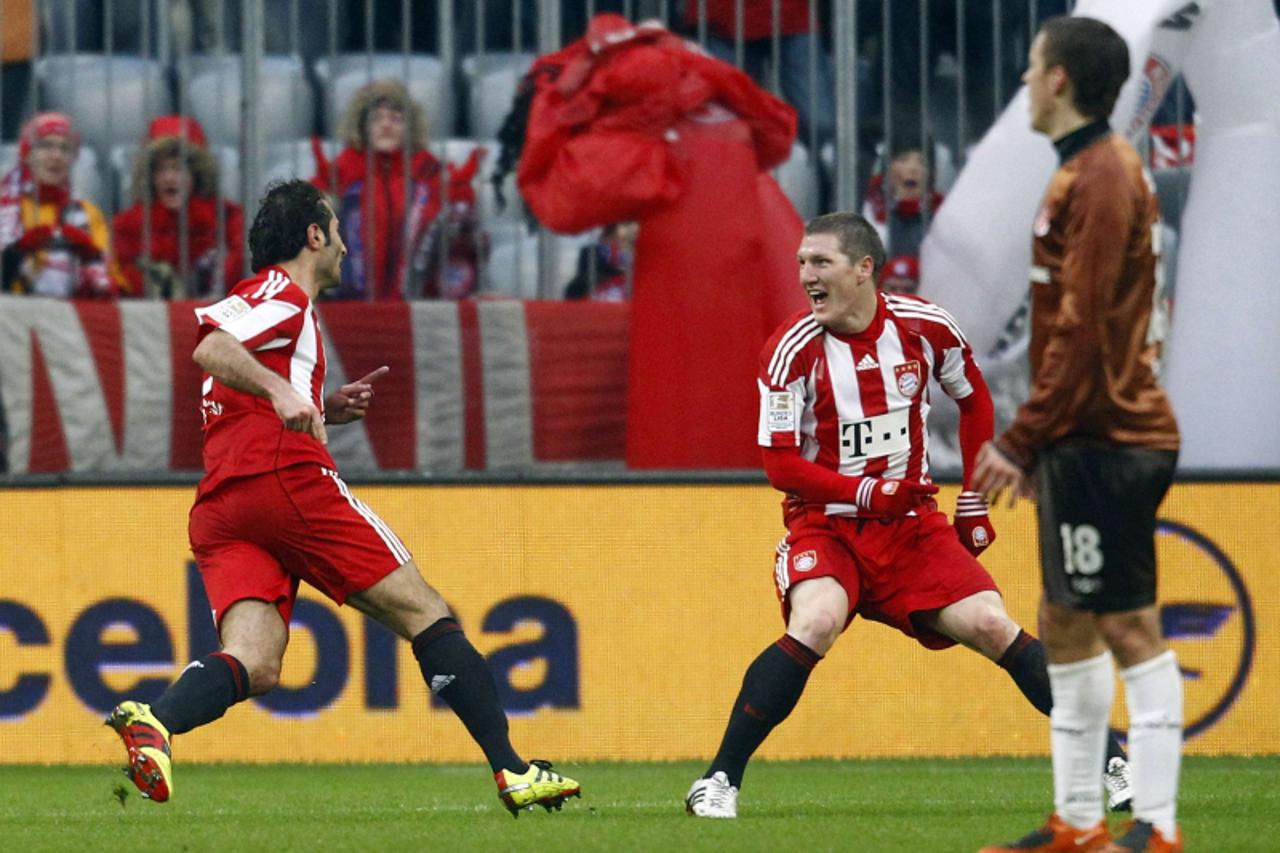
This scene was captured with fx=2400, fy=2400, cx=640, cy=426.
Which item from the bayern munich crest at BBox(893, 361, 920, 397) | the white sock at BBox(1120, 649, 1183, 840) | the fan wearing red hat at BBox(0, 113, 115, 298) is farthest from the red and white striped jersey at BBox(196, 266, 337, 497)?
the fan wearing red hat at BBox(0, 113, 115, 298)

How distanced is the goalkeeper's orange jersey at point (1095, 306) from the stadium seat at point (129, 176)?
5335mm

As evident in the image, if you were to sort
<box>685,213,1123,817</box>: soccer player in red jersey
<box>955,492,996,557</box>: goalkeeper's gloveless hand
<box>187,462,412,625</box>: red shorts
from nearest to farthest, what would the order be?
<box>187,462,412,625</box>: red shorts < <box>685,213,1123,817</box>: soccer player in red jersey < <box>955,492,996,557</box>: goalkeeper's gloveless hand

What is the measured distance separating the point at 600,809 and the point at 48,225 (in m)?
4.09

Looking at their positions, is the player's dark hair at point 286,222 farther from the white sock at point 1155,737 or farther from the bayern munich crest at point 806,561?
the white sock at point 1155,737

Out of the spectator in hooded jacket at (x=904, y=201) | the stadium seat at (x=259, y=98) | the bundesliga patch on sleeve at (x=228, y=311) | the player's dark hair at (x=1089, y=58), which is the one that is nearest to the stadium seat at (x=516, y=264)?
the stadium seat at (x=259, y=98)

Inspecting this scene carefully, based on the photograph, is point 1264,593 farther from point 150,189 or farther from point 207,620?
point 150,189

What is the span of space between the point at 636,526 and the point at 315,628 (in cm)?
123

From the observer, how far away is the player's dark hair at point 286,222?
6473 millimetres

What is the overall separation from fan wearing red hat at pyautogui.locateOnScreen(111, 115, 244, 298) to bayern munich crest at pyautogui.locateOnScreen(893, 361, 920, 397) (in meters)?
3.89

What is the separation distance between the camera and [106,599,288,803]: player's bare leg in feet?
19.4

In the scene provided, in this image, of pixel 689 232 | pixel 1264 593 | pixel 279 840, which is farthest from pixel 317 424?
pixel 1264 593

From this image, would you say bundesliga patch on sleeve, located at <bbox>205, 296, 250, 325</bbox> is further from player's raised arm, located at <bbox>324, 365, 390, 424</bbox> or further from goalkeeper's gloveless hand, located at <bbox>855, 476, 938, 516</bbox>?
goalkeeper's gloveless hand, located at <bbox>855, 476, 938, 516</bbox>

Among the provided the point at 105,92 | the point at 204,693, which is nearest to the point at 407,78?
the point at 105,92

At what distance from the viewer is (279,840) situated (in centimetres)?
589
